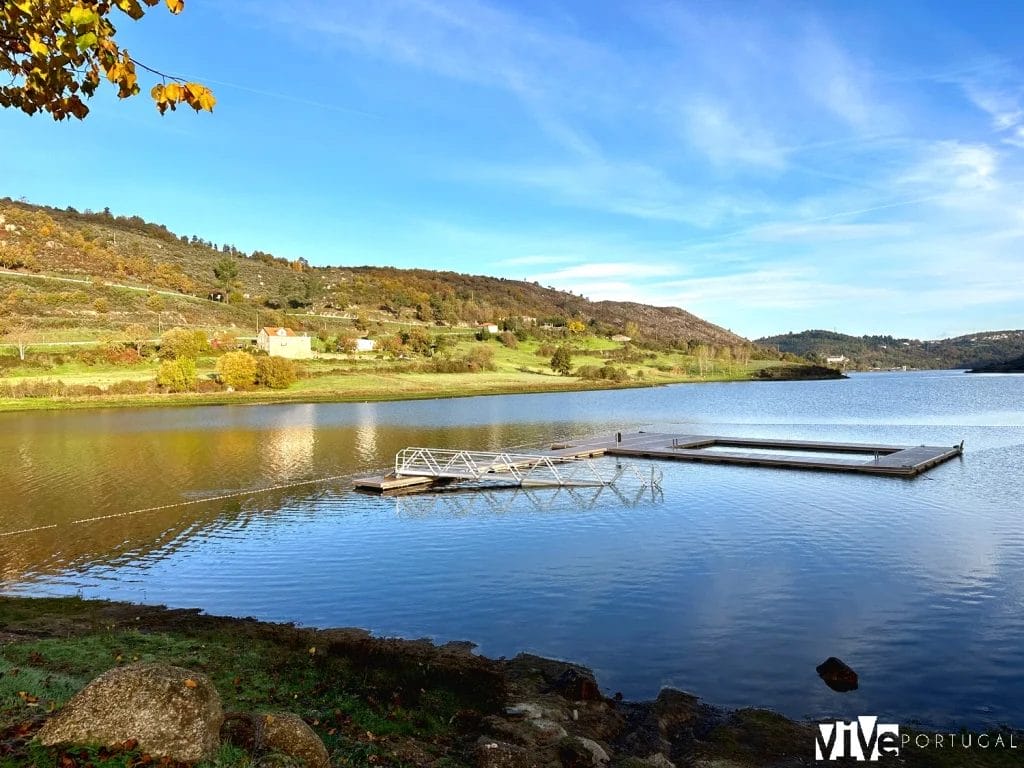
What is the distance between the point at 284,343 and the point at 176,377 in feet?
83.1

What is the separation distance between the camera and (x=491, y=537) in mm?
20875

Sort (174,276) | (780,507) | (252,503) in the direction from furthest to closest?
(174,276)
(252,503)
(780,507)

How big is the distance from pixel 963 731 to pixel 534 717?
5.95 meters

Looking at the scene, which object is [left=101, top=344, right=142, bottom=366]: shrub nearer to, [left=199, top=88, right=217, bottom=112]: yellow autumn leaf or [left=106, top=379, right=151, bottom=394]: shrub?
[left=106, top=379, right=151, bottom=394]: shrub

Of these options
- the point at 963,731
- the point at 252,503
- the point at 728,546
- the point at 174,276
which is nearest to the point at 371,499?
the point at 252,503

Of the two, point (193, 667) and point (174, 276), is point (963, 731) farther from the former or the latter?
point (174, 276)

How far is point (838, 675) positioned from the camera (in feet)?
35.4

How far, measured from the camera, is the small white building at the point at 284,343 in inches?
4082

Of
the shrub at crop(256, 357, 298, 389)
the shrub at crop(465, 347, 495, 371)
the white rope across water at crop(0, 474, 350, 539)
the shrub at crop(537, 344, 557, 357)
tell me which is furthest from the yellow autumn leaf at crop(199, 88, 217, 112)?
the shrub at crop(537, 344, 557, 357)

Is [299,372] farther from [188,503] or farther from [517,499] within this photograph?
[517,499]

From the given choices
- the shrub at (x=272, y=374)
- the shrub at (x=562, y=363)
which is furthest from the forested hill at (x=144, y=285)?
the shrub at (x=562, y=363)

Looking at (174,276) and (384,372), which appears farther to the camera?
(174,276)

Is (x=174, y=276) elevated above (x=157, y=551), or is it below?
above

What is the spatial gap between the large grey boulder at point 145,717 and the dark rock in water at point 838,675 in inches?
362
